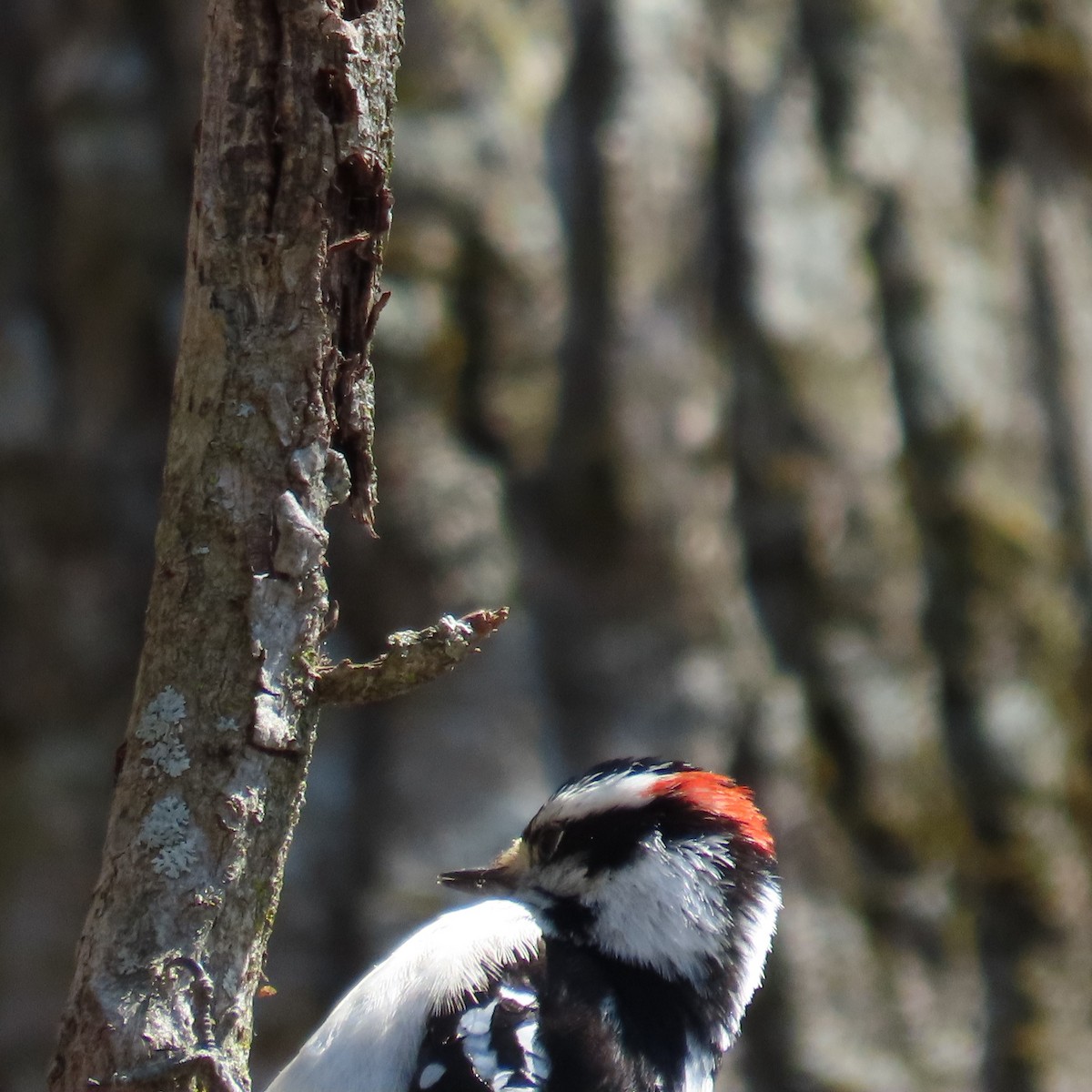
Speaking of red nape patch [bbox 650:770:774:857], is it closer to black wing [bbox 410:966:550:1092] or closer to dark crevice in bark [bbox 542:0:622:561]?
black wing [bbox 410:966:550:1092]

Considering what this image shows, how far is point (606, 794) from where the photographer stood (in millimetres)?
2699

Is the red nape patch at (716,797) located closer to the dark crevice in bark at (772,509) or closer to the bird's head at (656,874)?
the bird's head at (656,874)

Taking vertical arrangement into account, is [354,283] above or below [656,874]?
above

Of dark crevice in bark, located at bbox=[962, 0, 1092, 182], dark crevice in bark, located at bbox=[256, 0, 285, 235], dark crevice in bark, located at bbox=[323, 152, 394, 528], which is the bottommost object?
dark crevice in bark, located at bbox=[323, 152, 394, 528]

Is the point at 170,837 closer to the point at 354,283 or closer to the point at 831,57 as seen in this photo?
the point at 354,283

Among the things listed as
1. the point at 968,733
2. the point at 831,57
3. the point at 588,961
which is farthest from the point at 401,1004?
the point at 831,57

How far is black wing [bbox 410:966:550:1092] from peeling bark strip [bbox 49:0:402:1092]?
471 mm

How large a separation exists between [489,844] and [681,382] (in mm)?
1602

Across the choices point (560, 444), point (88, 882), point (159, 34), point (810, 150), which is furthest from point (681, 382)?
point (88, 882)

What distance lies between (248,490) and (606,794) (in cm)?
100

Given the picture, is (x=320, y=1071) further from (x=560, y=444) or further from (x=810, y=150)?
(x=810, y=150)

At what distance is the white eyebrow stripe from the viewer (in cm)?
270

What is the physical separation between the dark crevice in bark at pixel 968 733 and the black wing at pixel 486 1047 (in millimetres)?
3441

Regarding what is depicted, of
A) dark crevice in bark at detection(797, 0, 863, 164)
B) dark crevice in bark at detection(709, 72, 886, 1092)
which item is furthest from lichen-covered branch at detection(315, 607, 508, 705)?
dark crevice in bark at detection(797, 0, 863, 164)
